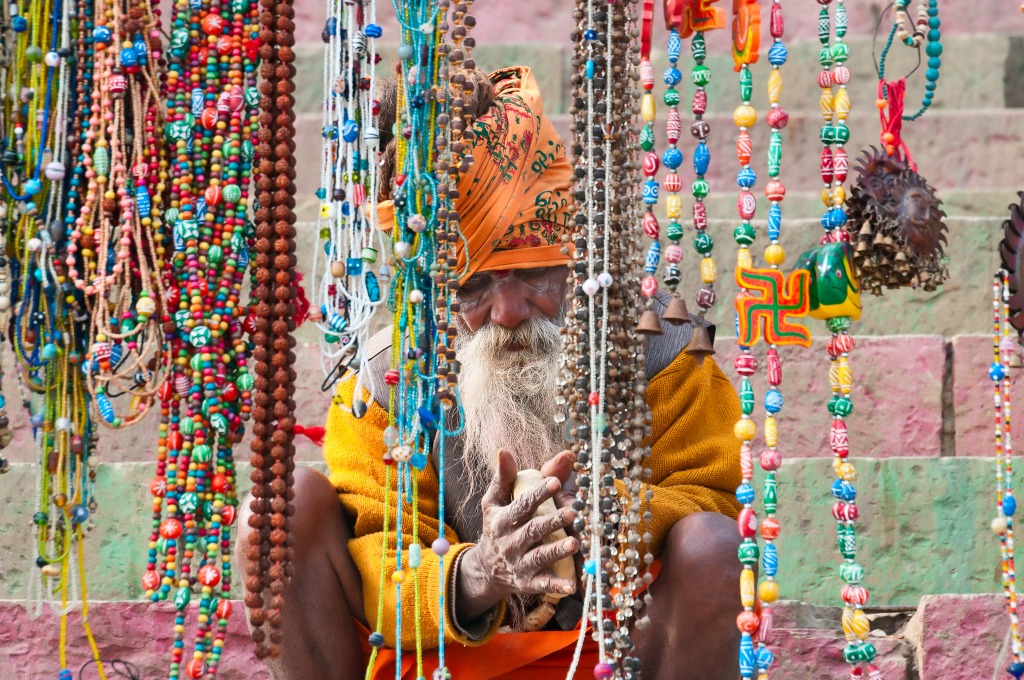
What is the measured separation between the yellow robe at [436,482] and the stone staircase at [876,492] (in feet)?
1.45

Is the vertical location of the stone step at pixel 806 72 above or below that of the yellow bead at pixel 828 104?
above

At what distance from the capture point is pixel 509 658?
8.67 ft

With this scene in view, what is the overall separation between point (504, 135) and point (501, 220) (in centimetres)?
17

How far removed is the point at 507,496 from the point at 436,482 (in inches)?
16.7

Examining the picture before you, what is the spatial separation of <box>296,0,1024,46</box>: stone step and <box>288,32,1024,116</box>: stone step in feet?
0.37

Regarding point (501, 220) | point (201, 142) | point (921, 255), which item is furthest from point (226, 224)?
point (921, 255)

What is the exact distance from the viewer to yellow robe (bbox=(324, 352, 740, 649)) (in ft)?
8.47

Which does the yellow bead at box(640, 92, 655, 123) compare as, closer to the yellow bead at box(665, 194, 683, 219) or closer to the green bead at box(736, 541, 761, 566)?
the yellow bead at box(665, 194, 683, 219)

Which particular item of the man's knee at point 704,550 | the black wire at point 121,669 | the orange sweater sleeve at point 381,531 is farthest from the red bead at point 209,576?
the man's knee at point 704,550

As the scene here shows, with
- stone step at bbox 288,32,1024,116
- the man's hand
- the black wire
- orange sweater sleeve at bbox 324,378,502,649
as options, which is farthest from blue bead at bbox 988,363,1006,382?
stone step at bbox 288,32,1024,116

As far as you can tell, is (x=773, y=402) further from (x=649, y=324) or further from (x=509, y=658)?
(x=509, y=658)

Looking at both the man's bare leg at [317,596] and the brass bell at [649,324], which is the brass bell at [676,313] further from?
the man's bare leg at [317,596]

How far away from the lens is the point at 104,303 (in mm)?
2398

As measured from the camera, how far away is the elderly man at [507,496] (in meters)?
2.50
